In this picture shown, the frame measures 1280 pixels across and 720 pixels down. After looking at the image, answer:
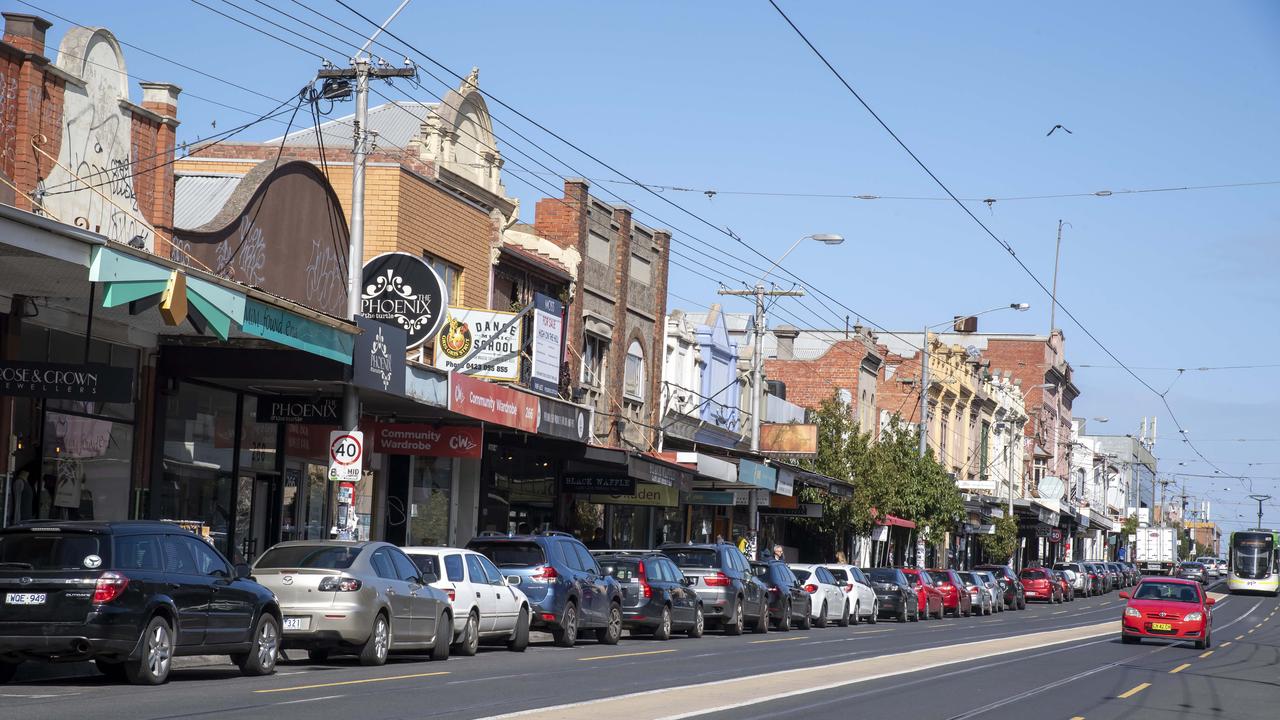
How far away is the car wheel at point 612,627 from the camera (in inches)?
1051

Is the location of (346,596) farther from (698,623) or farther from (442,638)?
(698,623)

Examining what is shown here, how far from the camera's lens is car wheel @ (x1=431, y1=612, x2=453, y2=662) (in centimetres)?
2120

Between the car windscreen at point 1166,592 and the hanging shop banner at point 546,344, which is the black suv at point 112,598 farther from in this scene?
the car windscreen at point 1166,592

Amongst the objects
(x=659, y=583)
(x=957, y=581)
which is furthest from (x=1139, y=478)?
(x=659, y=583)

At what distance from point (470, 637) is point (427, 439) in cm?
831

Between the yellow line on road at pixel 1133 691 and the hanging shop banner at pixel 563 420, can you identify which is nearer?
the yellow line on road at pixel 1133 691

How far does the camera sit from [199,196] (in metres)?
30.5

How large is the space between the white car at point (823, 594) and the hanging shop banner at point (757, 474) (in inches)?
96.3

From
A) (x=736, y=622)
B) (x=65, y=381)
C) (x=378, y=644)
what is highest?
(x=65, y=381)

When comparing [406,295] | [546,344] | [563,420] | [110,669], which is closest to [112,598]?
[110,669]

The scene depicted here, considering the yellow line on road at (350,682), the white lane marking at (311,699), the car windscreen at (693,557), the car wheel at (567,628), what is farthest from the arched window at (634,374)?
the white lane marking at (311,699)

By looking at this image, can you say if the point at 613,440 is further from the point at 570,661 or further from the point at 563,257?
the point at 570,661

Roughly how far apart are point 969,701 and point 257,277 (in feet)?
46.0

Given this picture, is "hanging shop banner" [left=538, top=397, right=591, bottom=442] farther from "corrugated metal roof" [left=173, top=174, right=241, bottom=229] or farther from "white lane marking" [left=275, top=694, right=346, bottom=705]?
"white lane marking" [left=275, top=694, right=346, bottom=705]
